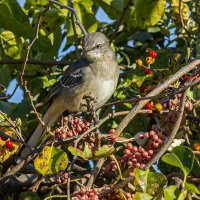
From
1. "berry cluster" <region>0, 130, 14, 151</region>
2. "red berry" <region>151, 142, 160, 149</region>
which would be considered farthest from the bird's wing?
"red berry" <region>151, 142, 160, 149</region>

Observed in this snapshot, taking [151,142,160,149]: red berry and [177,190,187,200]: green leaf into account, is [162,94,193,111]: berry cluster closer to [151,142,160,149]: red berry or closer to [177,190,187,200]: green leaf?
[151,142,160,149]: red berry

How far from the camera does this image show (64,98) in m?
6.08

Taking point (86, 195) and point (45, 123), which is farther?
point (45, 123)

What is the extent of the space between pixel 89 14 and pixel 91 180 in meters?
2.49

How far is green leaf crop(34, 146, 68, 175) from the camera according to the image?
3354 mm

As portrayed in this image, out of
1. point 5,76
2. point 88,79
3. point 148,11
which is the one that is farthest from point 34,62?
point 148,11

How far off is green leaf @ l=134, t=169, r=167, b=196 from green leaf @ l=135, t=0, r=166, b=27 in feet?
8.00

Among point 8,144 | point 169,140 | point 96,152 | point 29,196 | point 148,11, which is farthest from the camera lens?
point 148,11

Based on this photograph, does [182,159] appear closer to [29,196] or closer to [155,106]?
[155,106]

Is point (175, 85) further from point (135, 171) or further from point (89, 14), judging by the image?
point (89, 14)

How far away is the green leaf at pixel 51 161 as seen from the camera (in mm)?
3354

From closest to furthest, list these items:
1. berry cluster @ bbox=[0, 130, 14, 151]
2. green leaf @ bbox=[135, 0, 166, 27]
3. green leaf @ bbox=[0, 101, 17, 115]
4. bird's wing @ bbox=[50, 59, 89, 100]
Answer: berry cluster @ bbox=[0, 130, 14, 151] < green leaf @ bbox=[0, 101, 17, 115] < green leaf @ bbox=[135, 0, 166, 27] < bird's wing @ bbox=[50, 59, 89, 100]

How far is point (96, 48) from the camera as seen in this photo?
5.86 m

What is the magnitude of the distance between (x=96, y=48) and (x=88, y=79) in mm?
272
